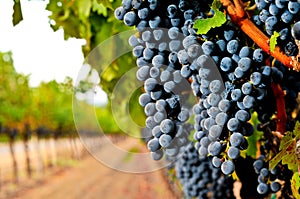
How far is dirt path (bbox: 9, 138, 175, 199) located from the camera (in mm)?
17156

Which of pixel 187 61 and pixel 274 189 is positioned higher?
pixel 187 61

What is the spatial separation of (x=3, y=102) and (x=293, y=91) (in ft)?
62.0

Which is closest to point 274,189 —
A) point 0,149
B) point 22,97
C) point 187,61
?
point 187,61

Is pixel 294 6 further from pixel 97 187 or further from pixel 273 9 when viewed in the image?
pixel 97 187

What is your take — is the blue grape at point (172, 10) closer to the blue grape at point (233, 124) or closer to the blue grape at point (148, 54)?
the blue grape at point (148, 54)

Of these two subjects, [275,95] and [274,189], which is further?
[274,189]

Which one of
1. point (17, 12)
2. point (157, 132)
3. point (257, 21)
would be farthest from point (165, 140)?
point (17, 12)

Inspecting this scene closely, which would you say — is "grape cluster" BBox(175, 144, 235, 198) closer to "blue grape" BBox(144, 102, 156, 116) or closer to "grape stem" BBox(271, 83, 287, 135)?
"grape stem" BBox(271, 83, 287, 135)

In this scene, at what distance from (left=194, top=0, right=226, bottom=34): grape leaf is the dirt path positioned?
1369 centimetres

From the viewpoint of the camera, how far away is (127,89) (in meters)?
3.21

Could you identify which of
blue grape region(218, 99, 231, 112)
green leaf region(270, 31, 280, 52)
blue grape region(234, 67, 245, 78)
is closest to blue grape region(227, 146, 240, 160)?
blue grape region(218, 99, 231, 112)

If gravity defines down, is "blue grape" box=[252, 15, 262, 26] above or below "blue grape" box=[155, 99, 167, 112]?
above

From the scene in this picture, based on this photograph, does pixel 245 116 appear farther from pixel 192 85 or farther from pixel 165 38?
pixel 165 38

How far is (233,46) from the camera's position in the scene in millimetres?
1310
